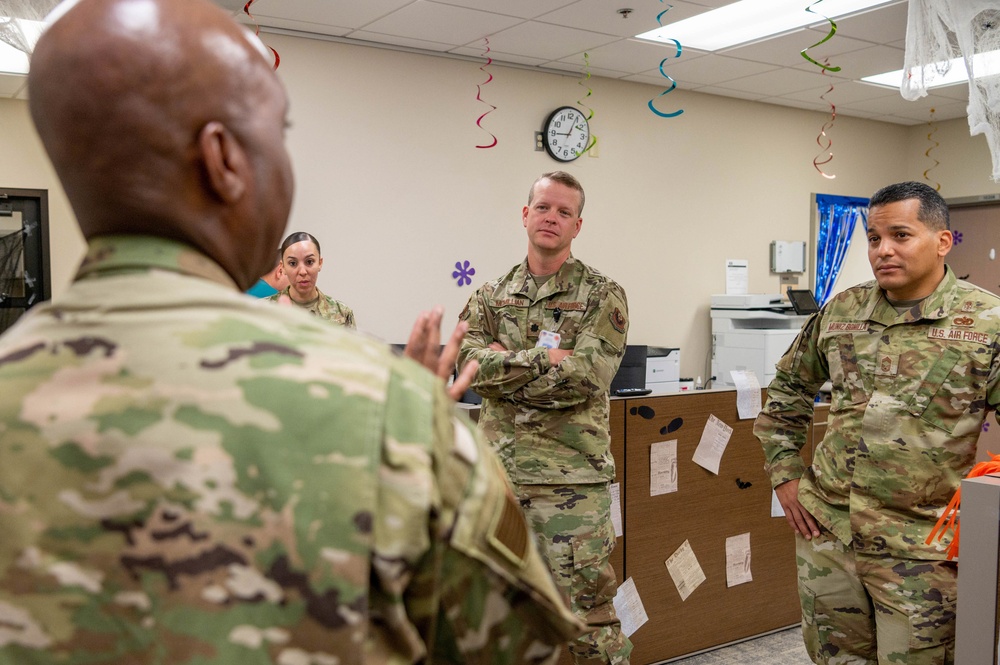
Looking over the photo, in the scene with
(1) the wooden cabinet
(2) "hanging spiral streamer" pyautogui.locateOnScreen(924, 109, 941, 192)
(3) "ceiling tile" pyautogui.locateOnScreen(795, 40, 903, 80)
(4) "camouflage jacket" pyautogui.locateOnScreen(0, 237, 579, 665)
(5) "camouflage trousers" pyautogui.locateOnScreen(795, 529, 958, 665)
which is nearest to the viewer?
(4) "camouflage jacket" pyautogui.locateOnScreen(0, 237, 579, 665)

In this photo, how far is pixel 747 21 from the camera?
4.80 meters

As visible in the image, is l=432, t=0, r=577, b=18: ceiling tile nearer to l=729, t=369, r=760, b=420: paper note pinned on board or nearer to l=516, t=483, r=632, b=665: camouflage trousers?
l=729, t=369, r=760, b=420: paper note pinned on board

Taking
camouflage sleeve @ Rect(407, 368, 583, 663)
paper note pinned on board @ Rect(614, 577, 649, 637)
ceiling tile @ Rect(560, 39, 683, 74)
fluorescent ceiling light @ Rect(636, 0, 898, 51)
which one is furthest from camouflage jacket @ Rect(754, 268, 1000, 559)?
ceiling tile @ Rect(560, 39, 683, 74)

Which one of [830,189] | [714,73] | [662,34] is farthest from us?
[830,189]

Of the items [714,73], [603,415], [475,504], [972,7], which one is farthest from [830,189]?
[475,504]

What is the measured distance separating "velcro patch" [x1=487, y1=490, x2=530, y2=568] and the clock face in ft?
17.1

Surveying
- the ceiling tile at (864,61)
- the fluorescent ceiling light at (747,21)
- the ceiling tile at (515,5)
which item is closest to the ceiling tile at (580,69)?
the fluorescent ceiling light at (747,21)

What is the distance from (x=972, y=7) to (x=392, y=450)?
10.2ft

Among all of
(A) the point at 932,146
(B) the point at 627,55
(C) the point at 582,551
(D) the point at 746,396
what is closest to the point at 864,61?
(B) the point at 627,55

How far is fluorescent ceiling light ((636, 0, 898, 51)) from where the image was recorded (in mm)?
4500

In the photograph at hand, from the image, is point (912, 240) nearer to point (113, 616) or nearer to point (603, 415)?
point (603, 415)

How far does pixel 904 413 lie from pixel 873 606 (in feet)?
1.73

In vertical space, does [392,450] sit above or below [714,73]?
below

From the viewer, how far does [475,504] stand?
701 millimetres
